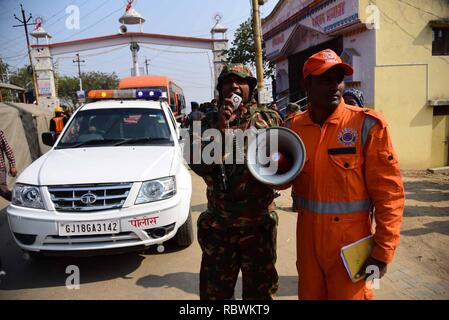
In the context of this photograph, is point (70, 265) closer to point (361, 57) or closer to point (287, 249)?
point (287, 249)

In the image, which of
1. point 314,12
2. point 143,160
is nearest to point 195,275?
point 143,160

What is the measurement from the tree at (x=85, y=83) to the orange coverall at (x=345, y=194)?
56.3 meters

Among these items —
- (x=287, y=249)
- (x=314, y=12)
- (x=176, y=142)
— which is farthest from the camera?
(x=314, y=12)

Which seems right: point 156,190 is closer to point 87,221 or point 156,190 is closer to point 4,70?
point 87,221

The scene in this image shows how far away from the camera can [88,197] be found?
122 inches

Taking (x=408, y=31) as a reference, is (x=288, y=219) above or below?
below

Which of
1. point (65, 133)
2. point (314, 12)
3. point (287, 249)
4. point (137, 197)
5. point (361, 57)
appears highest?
point (314, 12)

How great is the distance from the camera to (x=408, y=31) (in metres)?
8.48

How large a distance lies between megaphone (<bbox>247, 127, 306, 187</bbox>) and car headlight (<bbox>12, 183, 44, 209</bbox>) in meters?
2.32

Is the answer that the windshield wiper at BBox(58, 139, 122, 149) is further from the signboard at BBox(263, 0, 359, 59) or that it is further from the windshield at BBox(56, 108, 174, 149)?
the signboard at BBox(263, 0, 359, 59)

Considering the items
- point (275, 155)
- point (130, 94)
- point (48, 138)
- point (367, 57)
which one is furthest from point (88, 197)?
point (367, 57)

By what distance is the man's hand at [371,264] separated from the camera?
5.39ft
